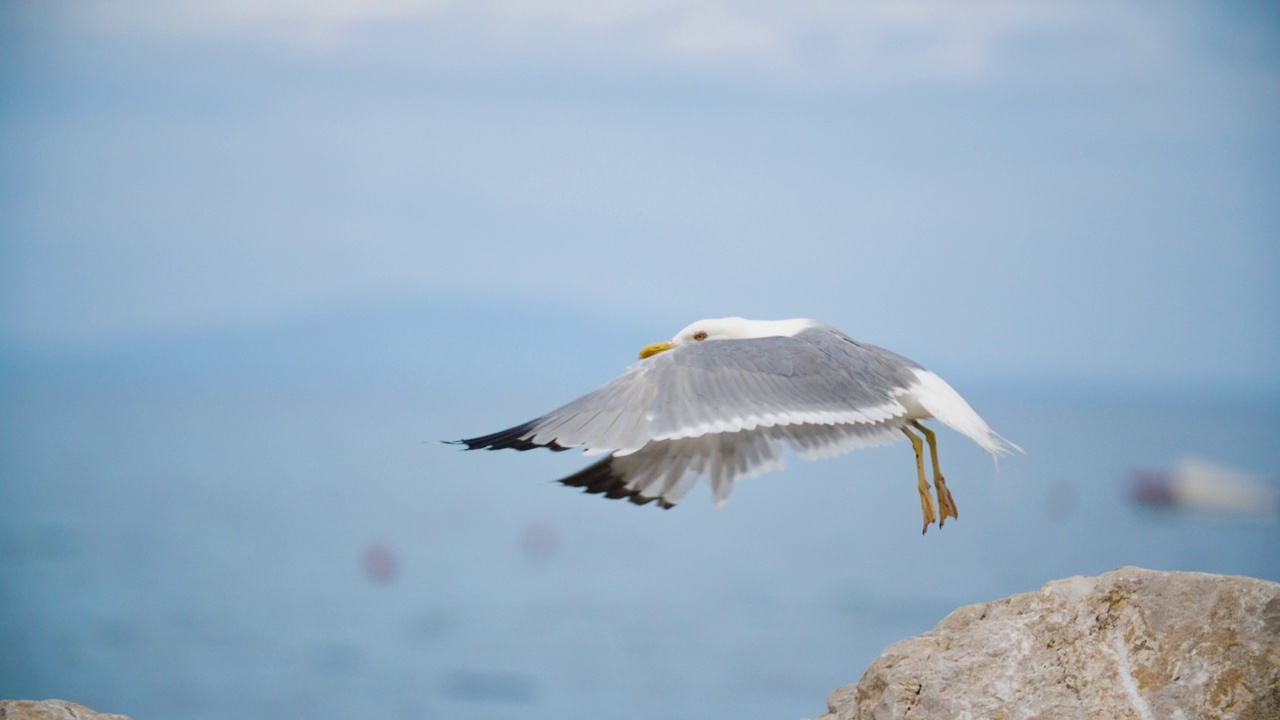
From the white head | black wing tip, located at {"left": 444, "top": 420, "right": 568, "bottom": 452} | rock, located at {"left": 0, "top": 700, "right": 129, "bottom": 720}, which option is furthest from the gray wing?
rock, located at {"left": 0, "top": 700, "right": 129, "bottom": 720}

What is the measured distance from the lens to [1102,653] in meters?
2.11

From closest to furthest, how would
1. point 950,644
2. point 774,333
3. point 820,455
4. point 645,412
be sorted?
point 950,644 → point 645,412 → point 820,455 → point 774,333

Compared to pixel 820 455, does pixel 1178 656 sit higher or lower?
lower

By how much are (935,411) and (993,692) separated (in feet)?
3.09

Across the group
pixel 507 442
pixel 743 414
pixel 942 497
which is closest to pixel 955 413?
pixel 942 497

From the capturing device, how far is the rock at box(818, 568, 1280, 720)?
6.55 ft

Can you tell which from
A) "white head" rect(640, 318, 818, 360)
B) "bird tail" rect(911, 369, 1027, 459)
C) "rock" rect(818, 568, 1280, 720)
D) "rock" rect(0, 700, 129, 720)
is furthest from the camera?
"white head" rect(640, 318, 818, 360)

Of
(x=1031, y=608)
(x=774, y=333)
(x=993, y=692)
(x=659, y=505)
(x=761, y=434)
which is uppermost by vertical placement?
(x=774, y=333)

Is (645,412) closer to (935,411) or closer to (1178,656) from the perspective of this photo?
(935,411)

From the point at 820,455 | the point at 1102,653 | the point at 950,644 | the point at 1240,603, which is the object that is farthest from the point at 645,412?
the point at 1240,603

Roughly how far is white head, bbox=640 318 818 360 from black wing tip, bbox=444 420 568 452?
0.75 m

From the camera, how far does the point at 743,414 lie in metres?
2.69

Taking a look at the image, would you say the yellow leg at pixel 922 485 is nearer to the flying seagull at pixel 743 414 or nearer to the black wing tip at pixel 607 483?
the flying seagull at pixel 743 414

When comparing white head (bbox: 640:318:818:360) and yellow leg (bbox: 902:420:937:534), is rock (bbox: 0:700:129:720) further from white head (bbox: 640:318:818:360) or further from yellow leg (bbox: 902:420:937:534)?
yellow leg (bbox: 902:420:937:534)
